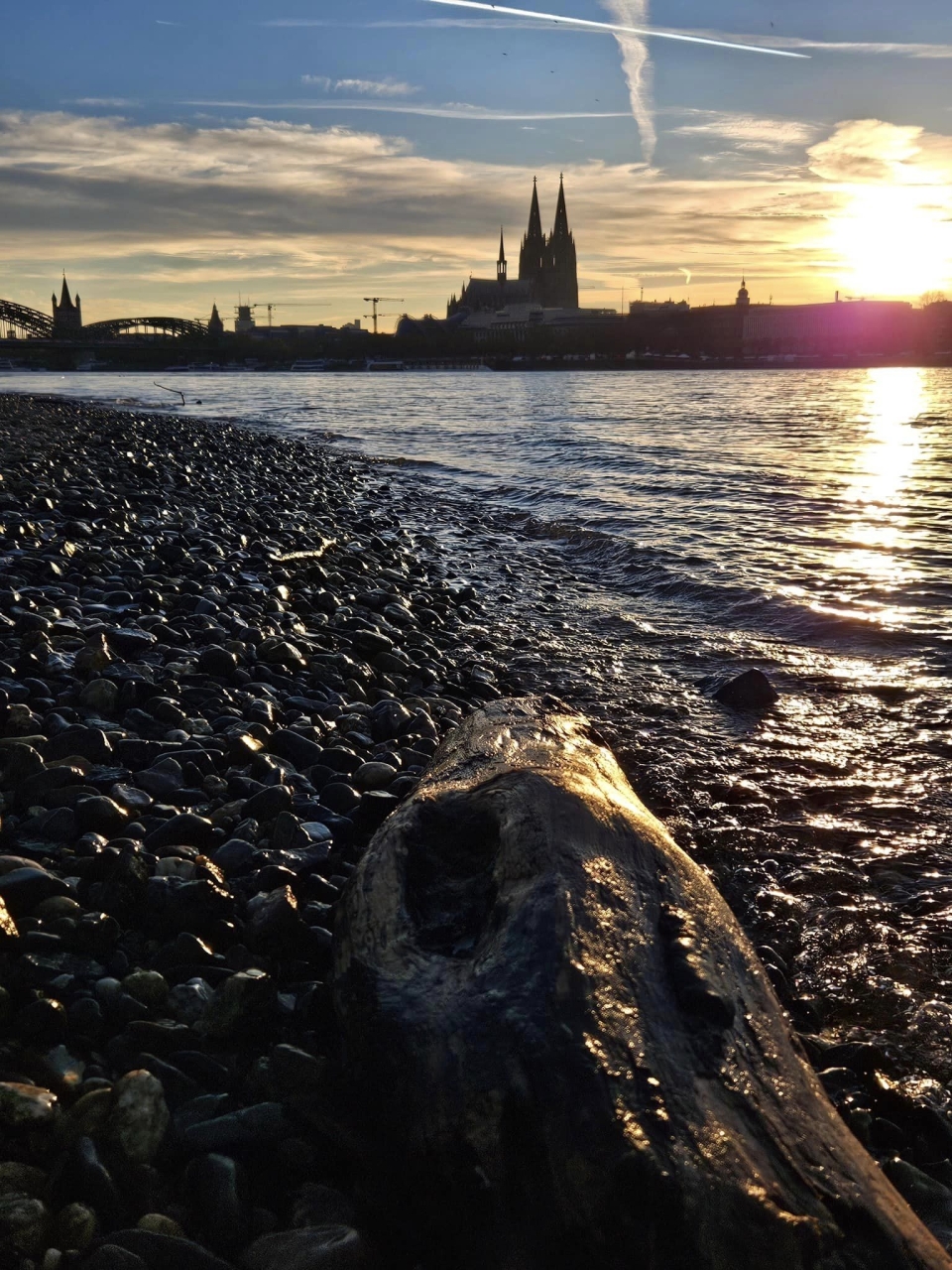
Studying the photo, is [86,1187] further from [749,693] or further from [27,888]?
[749,693]

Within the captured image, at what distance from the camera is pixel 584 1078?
1874 mm

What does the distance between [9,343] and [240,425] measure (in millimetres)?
125048

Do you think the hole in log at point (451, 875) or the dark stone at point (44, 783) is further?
the dark stone at point (44, 783)

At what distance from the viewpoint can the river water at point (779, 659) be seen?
152 inches

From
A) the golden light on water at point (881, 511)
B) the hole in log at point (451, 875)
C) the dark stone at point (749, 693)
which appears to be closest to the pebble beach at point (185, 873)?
the hole in log at point (451, 875)

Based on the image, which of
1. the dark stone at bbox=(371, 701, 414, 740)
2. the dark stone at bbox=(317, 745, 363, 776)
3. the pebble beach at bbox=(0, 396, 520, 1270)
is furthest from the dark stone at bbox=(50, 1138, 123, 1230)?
the dark stone at bbox=(371, 701, 414, 740)

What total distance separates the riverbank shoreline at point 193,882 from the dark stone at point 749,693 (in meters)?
1.62

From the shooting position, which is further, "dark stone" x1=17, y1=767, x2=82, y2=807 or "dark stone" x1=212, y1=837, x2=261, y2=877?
"dark stone" x1=17, y1=767, x2=82, y2=807

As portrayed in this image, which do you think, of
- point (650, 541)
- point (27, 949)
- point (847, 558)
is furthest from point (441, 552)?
point (27, 949)

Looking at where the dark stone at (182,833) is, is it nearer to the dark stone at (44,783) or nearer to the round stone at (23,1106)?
the dark stone at (44,783)

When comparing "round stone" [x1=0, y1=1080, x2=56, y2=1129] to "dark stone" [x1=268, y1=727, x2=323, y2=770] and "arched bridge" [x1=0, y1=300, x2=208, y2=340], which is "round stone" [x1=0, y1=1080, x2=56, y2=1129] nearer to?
"dark stone" [x1=268, y1=727, x2=323, y2=770]

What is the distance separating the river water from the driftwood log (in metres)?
1.23

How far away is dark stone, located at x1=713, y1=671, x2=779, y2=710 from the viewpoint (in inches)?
261

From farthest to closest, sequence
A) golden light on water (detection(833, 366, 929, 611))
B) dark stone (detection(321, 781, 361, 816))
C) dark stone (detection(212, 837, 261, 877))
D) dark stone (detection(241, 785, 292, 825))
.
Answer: golden light on water (detection(833, 366, 929, 611)) → dark stone (detection(321, 781, 361, 816)) → dark stone (detection(241, 785, 292, 825)) → dark stone (detection(212, 837, 261, 877))
